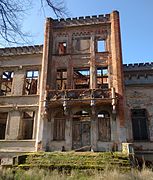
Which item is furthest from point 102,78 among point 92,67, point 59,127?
point 59,127

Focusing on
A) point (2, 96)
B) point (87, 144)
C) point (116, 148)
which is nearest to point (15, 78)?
point (2, 96)

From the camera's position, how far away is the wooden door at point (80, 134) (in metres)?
17.0

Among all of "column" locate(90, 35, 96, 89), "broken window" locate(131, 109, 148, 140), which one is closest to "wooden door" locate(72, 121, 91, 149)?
"column" locate(90, 35, 96, 89)

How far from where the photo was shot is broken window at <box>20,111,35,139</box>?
18891mm

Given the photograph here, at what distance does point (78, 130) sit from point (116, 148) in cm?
→ 325

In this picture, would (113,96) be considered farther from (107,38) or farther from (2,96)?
(2,96)

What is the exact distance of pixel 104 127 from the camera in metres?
A: 16.9

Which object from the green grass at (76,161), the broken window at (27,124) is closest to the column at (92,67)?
the broken window at (27,124)

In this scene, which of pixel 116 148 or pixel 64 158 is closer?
pixel 64 158

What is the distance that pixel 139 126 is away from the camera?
1886 cm

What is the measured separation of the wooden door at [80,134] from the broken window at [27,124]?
3.89 m

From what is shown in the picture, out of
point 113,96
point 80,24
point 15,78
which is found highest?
point 80,24

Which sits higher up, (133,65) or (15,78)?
(133,65)

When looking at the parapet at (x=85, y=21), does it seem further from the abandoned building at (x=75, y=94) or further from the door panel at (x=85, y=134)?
the door panel at (x=85, y=134)
